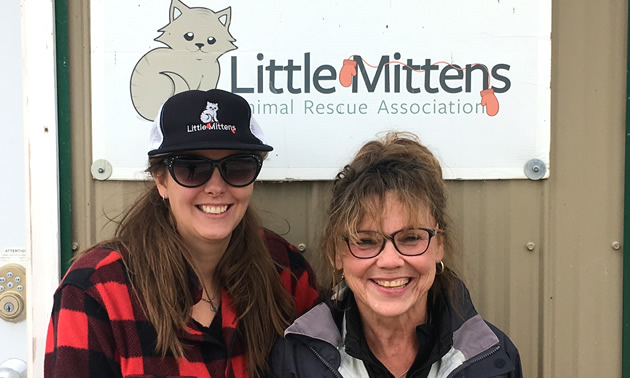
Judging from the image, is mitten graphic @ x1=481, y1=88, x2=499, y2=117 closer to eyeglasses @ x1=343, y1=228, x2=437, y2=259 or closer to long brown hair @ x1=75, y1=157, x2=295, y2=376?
eyeglasses @ x1=343, y1=228, x2=437, y2=259

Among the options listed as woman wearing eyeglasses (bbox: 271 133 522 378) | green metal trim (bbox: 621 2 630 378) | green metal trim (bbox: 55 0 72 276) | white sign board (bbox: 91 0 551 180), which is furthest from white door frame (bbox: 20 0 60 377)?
green metal trim (bbox: 621 2 630 378)

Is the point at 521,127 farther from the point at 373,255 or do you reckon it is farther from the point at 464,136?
the point at 373,255

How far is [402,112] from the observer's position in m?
2.02

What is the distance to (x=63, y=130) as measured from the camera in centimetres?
198

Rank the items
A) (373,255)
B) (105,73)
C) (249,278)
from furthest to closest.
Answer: (105,73)
(249,278)
(373,255)

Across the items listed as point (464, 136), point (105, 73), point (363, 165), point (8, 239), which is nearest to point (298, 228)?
point (363, 165)

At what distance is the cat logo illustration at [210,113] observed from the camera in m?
1.55

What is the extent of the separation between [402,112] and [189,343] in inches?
43.7

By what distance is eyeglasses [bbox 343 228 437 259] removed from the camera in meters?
1.51

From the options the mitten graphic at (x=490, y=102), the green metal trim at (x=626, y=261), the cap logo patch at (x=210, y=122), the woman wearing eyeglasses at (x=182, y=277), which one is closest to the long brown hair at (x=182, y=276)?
the woman wearing eyeglasses at (x=182, y=277)

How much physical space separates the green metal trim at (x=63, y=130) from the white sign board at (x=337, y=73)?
11 centimetres

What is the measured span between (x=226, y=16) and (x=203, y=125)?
2.06ft

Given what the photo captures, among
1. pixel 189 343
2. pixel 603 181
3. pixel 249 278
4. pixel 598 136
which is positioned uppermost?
pixel 598 136

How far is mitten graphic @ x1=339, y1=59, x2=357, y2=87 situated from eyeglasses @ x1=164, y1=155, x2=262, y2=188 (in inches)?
22.0
